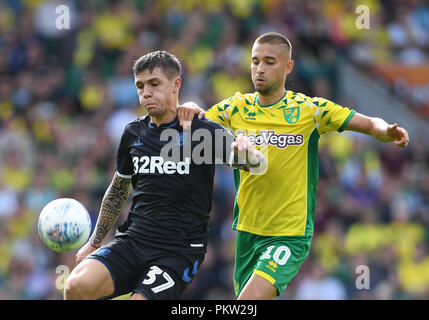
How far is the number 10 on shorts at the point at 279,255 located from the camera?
6.37 meters

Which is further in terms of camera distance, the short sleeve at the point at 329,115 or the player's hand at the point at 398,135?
the short sleeve at the point at 329,115

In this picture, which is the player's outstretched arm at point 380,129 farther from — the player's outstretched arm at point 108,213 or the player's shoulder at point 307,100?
the player's outstretched arm at point 108,213

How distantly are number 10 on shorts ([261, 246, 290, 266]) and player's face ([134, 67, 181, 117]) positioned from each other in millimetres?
1526

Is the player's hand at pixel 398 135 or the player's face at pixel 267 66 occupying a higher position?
the player's face at pixel 267 66

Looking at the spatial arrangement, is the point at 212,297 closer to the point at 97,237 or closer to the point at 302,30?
the point at 97,237

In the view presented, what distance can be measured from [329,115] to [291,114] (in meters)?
0.35

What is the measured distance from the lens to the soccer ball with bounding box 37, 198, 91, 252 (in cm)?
618

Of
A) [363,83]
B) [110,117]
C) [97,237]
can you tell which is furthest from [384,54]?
[97,237]

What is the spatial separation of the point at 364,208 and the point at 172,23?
538 centimetres

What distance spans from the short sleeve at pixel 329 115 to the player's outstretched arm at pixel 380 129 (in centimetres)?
6

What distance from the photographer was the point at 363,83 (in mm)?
15016

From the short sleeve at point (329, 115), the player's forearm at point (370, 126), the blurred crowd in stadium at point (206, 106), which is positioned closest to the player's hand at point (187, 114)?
the short sleeve at point (329, 115)

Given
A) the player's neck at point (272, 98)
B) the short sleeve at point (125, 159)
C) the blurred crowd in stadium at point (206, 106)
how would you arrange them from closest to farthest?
the short sleeve at point (125, 159) < the player's neck at point (272, 98) < the blurred crowd in stadium at point (206, 106)

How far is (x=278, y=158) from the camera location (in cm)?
668
